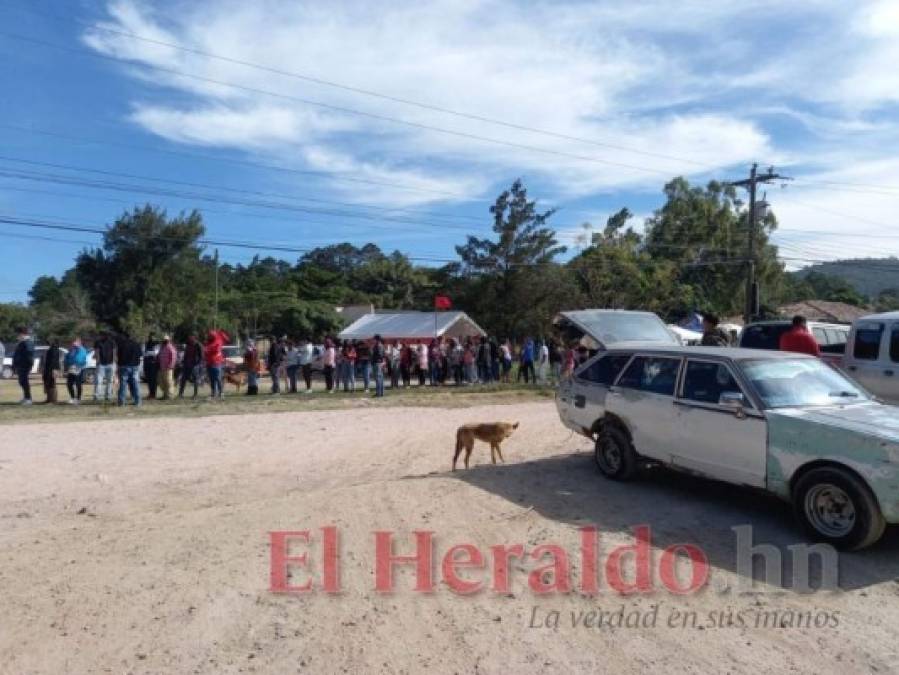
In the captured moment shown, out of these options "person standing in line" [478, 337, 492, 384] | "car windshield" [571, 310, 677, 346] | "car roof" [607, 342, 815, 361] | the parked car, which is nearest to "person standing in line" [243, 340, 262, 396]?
"person standing in line" [478, 337, 492, 384]

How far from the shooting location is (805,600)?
16.5ft

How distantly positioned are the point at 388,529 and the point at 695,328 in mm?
30674

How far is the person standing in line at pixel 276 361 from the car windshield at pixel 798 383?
1516cm

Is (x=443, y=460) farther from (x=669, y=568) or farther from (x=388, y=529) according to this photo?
(x=669, y=568)

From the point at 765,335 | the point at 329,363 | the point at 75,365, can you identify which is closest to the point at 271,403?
the point at 329,363

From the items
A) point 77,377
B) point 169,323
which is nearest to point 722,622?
point 77,377

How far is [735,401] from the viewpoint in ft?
21.7

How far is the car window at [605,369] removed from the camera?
8391 mm

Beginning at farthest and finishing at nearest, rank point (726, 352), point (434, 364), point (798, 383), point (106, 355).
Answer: point (434, 364)
point (106, 355)
point (726, 352)
point (798, 383)

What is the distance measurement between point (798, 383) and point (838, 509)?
4.52 feet

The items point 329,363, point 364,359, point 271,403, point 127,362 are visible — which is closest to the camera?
point 127,362

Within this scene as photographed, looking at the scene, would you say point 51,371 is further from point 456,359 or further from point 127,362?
point 456,359

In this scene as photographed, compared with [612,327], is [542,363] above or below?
below

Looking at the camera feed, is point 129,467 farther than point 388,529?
Yes
